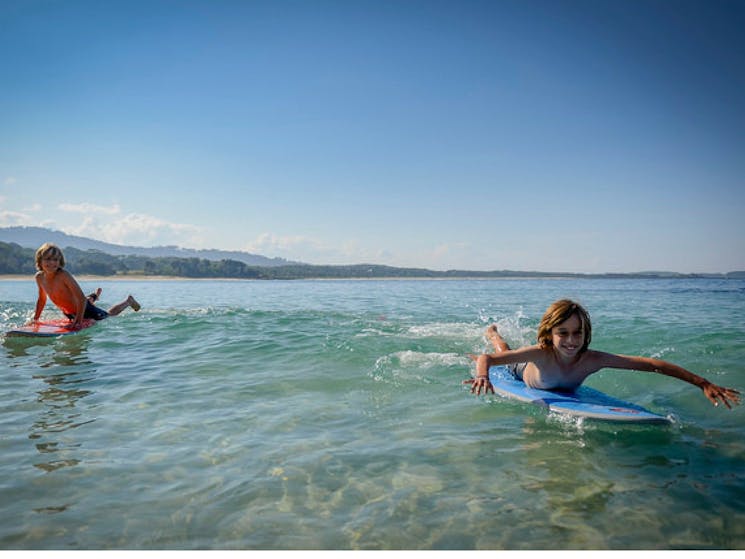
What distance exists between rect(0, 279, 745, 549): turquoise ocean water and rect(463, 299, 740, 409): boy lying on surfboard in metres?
0.58

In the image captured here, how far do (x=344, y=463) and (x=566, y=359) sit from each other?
3201 mm

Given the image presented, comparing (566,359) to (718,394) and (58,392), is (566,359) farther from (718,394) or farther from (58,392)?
(58,392)

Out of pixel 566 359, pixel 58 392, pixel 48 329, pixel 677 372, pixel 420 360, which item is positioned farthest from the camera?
pixel 48 329

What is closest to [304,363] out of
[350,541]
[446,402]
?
[446,402]

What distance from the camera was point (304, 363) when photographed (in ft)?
28.6

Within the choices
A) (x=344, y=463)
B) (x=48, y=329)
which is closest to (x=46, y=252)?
(x=48, y=329)

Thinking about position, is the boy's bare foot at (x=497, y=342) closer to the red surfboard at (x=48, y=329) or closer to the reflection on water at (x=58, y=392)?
the reflection on water at (x=58, y=392)

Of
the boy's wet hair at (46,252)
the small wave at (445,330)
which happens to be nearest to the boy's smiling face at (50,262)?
the boy's wet hair at (46,252)

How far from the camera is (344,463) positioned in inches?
162

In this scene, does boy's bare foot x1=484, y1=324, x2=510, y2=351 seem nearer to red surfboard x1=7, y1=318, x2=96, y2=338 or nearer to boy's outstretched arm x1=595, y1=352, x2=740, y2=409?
boy's outstretched arm x1=595, y1=352, x2=740, y2=409

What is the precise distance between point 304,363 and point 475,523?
5.94 metres

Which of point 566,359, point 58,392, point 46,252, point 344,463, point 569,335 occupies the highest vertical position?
point 46,252

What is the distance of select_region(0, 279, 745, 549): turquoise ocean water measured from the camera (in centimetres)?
306
